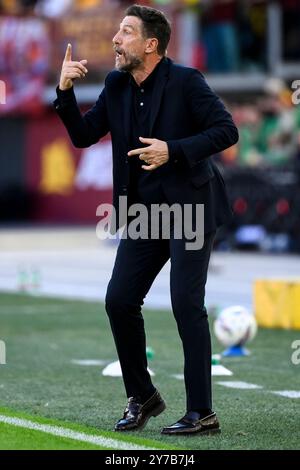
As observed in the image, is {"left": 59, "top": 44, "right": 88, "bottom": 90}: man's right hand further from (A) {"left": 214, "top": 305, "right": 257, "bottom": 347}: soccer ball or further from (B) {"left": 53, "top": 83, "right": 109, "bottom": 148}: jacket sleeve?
(A) {"left": 214, "top": 305, "right": 257, "bottom": 347}: soccer ball

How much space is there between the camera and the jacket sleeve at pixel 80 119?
681 centimetres

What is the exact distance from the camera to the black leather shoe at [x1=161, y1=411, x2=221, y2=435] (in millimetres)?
6621

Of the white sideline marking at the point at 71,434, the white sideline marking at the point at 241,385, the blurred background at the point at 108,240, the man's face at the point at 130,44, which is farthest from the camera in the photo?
the white sideline marking at the point at 241,385

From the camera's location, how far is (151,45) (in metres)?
6.76

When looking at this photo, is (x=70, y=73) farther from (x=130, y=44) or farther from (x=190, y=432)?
(x=190, y=432)

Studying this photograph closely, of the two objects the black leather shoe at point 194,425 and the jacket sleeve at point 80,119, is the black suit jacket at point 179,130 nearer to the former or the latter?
the jacket sleeve at point 80,119

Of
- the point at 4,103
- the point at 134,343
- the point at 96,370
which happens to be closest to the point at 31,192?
the point at 4,103

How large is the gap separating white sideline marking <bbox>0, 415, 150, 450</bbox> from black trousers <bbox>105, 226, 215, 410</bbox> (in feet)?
1.66

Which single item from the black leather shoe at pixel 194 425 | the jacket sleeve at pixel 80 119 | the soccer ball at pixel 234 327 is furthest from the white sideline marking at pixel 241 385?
the jacket sleeve at pixel 80 119

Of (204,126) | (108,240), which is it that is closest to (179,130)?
(204,126)

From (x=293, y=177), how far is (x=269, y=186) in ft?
1.73

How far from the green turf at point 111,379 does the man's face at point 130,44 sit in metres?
1.87

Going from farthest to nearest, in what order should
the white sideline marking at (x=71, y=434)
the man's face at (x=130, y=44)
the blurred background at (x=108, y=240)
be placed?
the blurred background at (x=108, y=240)
the man's face at (x=130, y=44)
the white sideline marking at (x=71, y=434)

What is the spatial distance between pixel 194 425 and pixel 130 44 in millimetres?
1936
